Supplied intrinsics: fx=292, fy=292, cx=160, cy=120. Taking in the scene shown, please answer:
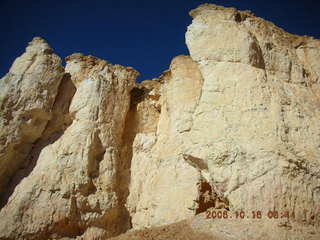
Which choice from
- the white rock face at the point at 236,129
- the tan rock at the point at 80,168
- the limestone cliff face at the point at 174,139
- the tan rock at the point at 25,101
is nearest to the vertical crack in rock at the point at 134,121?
the limestone cliff face at the point at 174,139

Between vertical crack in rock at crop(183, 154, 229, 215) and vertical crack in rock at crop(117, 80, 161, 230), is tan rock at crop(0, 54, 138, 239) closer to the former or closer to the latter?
vertical crack in rock at crop(117, 80, 161, 230)

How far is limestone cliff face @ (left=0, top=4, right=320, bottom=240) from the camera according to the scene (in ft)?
19.8

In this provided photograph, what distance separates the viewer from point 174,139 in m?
9.91

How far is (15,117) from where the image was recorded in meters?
8.98

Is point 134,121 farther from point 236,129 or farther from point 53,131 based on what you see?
point 236,129

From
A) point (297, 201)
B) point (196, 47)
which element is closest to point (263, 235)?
point (297, 201)

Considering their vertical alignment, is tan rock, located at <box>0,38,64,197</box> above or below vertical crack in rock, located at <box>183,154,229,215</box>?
above

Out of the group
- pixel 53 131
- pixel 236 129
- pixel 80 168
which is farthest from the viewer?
pixel 53 131

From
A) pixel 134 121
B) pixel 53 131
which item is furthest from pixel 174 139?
pixel 53 131

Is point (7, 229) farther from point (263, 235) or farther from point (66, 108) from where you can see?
point (263, 235)

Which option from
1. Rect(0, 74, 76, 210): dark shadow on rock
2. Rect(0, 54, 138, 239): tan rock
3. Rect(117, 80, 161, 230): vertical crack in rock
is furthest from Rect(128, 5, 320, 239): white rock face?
Rect(0, 74, 76, 210): dark shadow on rock

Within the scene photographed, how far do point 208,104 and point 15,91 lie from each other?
6044 millimetres

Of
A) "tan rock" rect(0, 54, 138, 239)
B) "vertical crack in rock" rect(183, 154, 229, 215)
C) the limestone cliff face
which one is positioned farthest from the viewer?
"tan rock" rect(0, 54, 138, 239)

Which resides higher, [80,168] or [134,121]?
[134,121]
